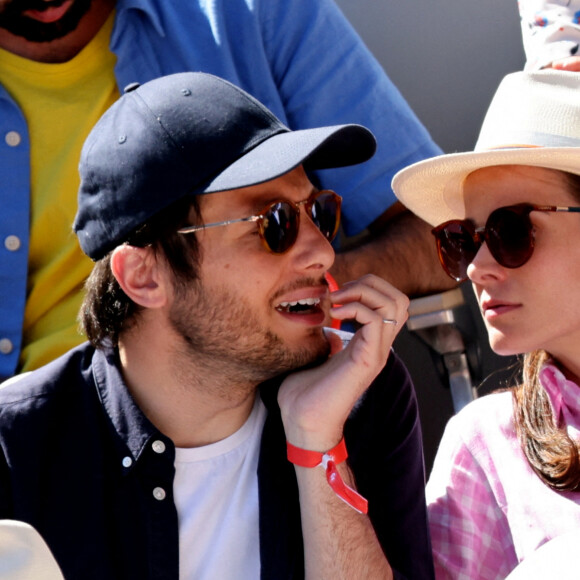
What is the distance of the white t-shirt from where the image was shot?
7.12 feet

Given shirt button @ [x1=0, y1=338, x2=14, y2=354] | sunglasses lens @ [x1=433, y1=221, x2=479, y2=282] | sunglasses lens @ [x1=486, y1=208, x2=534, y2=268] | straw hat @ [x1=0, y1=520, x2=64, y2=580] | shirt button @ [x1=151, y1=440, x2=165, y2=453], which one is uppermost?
straw hat @ [x1=0, y1=520, x2=64, y2=580]

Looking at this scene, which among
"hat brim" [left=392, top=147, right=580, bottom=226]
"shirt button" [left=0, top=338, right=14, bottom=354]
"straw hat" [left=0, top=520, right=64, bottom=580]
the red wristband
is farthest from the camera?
"shirt button" [left=0, top=338, right=14, bottom=354]

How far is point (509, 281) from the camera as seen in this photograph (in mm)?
2098

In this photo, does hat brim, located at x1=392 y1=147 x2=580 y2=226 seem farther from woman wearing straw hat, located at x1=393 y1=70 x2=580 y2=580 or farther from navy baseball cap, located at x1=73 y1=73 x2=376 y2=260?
navy baseball cap, located at x1=73 y1=73 x2=376 y2=260

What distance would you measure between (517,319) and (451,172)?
401 mm

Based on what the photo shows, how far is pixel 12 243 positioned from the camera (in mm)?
2861

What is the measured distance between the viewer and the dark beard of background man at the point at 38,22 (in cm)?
295

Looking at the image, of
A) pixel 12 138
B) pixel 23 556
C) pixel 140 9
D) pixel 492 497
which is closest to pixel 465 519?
pixel 492 497

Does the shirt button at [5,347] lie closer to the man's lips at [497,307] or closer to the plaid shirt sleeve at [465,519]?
the plaid shirt sleeve at [465,519]

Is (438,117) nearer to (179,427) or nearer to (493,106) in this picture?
(493,106)

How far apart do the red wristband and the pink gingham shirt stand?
0.25 m

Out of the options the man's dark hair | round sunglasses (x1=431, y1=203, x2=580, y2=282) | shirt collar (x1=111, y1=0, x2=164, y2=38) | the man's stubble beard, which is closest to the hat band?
round sunglasses (x1=431, y1=203, x2=580, y2=282)

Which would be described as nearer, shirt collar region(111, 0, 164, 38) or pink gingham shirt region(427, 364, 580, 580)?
pink gingham shirt region(427, 364, 580, 580)

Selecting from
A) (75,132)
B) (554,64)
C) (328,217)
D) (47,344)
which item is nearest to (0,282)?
(47,344)
